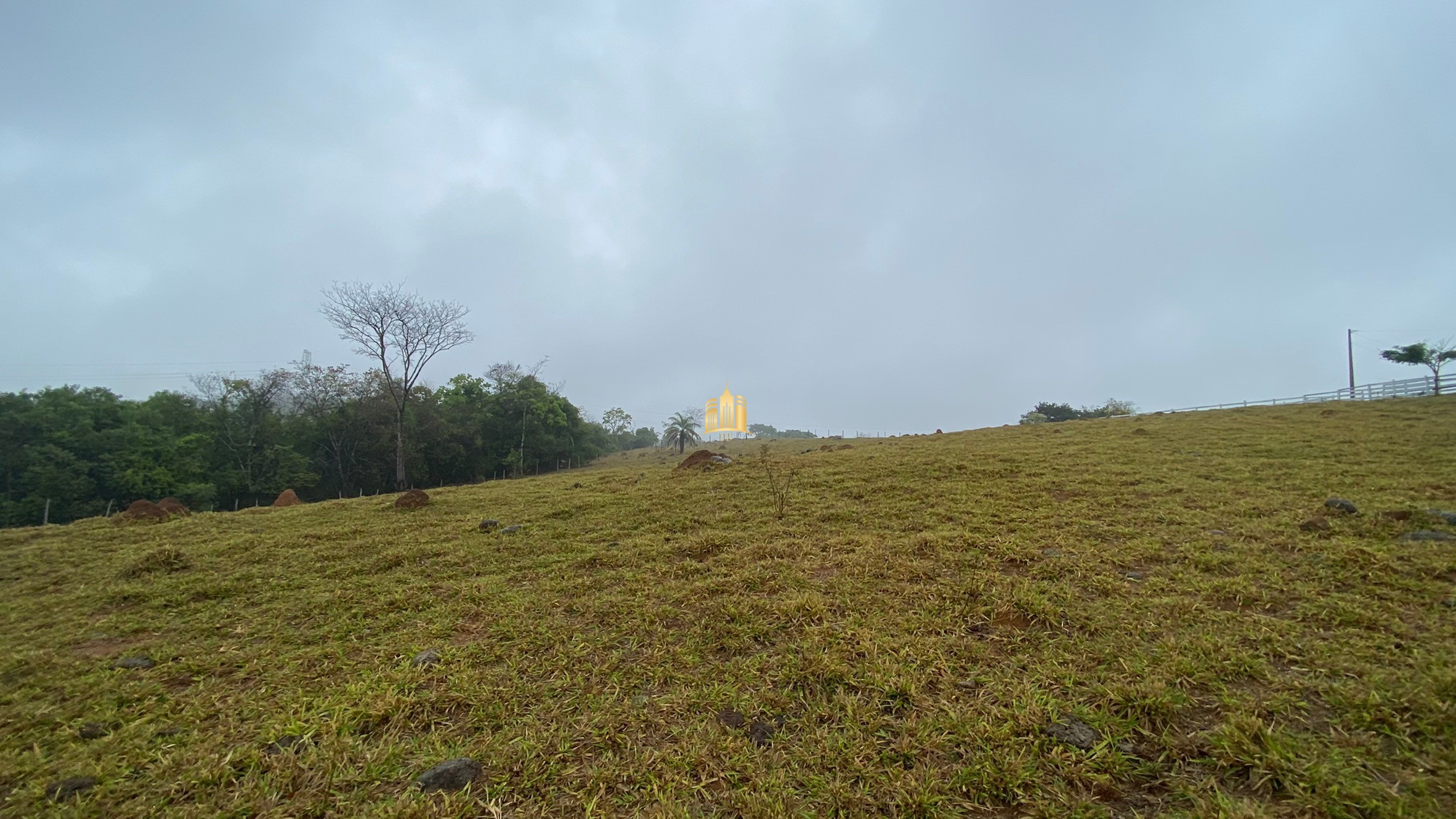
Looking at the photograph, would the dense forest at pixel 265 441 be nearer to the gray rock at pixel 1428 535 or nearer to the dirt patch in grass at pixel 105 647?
the dirt patch in grass at pixel 105 647

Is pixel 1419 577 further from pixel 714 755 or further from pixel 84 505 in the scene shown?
pixel 84 505

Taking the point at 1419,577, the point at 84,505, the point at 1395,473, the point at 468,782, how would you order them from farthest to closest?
1. the point at 84,505
2. the point at 1395,473
3. the point at 1419,577
4. the point at 468,782

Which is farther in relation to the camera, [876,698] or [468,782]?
[876,698]

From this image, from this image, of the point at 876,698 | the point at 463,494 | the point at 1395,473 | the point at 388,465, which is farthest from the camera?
the point at 388,465

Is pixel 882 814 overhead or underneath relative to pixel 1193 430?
underneath

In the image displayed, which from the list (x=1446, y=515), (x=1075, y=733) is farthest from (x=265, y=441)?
(x=1446, y=515)

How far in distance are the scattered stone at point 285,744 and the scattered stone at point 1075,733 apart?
4275 mm

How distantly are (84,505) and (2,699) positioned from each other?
1185 inches

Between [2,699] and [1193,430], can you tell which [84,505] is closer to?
[2,699]

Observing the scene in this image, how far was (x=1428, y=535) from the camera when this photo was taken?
Result: 5.03 metres

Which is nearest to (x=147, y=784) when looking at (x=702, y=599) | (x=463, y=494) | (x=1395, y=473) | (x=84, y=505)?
(x=702, y=599)

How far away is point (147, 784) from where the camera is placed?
8.82ft

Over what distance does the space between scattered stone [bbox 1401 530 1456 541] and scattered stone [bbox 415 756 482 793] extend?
28.2 ft

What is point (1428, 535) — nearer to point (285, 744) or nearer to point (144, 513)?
point (285, 744)
